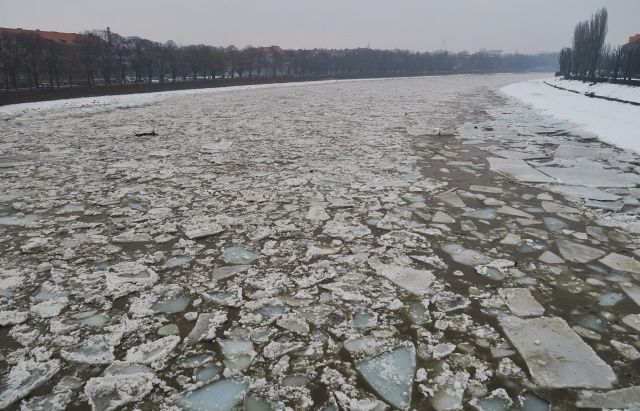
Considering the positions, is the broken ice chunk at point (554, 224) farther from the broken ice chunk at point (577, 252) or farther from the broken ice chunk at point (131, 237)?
the broken ice chunk at point (131, 237)

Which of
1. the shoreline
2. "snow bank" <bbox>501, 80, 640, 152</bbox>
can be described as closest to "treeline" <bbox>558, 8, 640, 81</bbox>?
"snow bank" <bbox>501, 80, 640, 152</bbox>

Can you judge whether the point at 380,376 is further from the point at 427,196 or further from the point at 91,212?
the point at 91,212

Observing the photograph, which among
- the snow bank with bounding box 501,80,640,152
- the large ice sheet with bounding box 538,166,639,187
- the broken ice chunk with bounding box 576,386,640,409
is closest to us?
the broken ice chunk with bounding box 576,386,640,409

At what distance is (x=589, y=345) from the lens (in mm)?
2072

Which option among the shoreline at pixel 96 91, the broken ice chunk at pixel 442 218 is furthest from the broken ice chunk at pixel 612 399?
the shoreline at pixel 96 91

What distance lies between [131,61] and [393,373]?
44879 millimetres

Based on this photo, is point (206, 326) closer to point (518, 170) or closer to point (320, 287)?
point (320, 287)

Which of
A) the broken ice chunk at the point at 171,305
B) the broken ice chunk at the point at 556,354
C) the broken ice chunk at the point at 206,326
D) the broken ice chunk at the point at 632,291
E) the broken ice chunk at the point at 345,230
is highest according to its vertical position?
the broken ice chunk at the point at 345,230

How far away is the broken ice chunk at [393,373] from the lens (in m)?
1.77

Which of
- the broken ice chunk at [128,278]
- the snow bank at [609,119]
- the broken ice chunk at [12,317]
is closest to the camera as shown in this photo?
the broken ice chunk at [12,317]

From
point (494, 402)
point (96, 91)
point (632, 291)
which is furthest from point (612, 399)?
point (96, 91)

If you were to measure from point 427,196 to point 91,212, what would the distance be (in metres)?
3.85

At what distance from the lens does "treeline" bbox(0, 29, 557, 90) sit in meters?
29.6

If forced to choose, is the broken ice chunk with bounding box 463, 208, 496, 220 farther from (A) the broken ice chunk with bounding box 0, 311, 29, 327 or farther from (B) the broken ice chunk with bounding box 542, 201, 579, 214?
(A) the broken ice chunk with bounding box 0, 311, 29, 327
